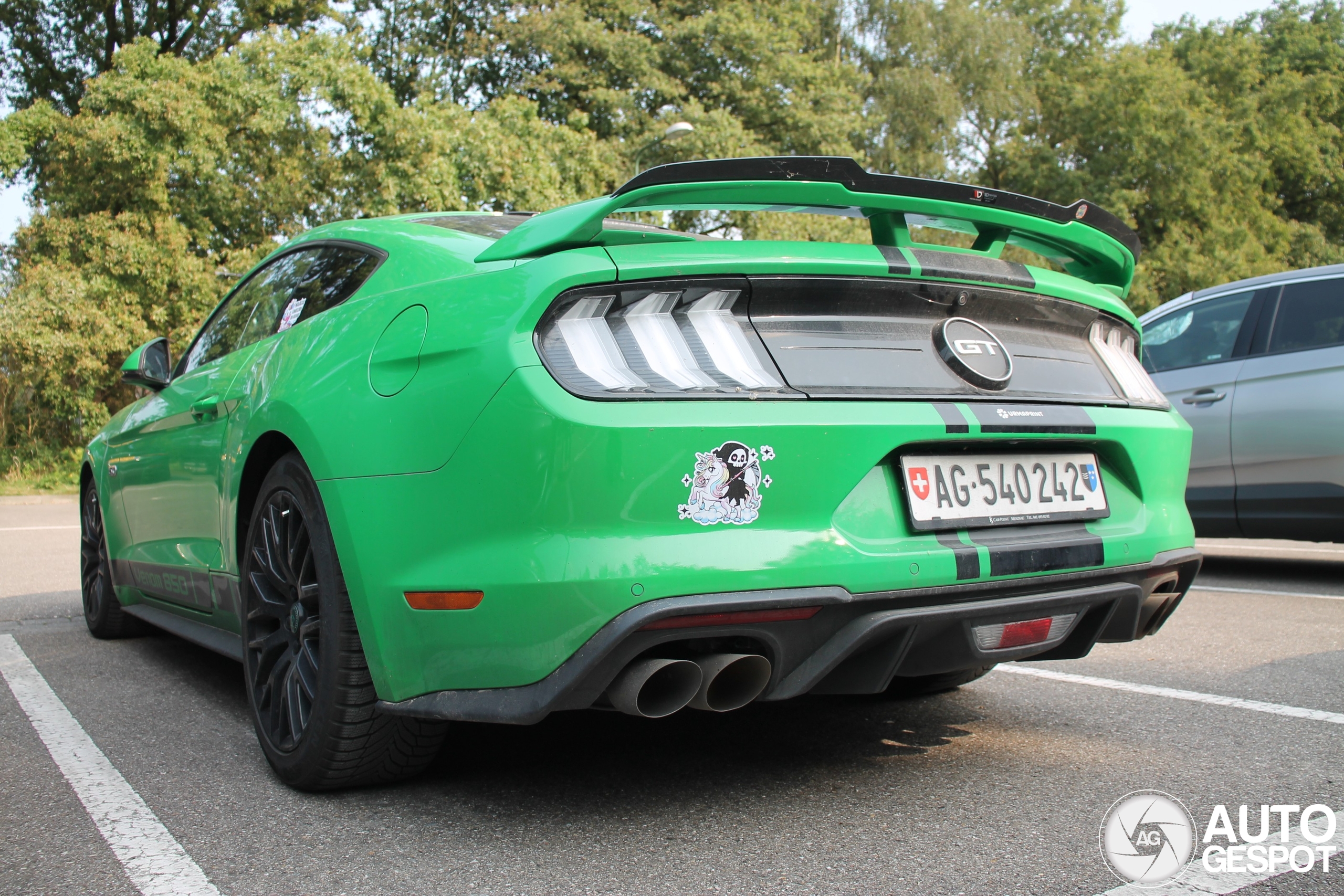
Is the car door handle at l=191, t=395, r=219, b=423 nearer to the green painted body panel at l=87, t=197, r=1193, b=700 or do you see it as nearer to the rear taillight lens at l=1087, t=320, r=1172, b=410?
the green painted body panel at l=87, t=197, r=1193, b=700

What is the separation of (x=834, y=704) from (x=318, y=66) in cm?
1985

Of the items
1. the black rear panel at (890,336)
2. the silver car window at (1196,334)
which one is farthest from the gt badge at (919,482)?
the silver car window at (1196,334)

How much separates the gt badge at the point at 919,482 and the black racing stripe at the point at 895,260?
0.41 m

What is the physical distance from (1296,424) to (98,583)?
18.7 ft

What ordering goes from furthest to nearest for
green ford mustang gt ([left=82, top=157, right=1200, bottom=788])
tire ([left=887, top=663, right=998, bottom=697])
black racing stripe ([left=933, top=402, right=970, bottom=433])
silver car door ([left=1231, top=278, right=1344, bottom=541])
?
silver car door ([left=1231, top=278, right=1344, bottom=541]) < tire ([left=887, top=663, right=998, bottom=697]) < black racing stripe ([left=933, top=402, right=970, bottom=433]) < green ford mustang gt ([left=82, top=157, right=1200, bottom=788])

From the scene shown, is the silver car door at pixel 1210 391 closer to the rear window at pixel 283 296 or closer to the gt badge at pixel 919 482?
the gt badge at pixel 919 482

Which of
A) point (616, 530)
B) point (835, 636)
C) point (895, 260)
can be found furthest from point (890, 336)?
point (616, 530)

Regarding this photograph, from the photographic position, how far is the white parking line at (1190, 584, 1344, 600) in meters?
5.41

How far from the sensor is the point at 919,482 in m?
2.15

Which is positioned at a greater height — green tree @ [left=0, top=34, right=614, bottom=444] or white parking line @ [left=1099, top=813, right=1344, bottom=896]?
green tree @ [left=0, top=34, right=614, bottom=444]

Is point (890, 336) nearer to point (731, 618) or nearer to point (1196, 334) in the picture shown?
point (731, 618)

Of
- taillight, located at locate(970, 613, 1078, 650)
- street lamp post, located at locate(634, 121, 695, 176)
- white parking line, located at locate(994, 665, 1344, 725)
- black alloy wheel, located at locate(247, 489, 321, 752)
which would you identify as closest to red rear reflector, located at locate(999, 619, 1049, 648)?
taillight, located at locate(970, 613, 1078, 650)

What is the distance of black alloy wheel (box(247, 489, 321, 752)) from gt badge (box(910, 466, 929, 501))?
1.27 meters

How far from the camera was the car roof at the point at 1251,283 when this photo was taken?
580 cm
